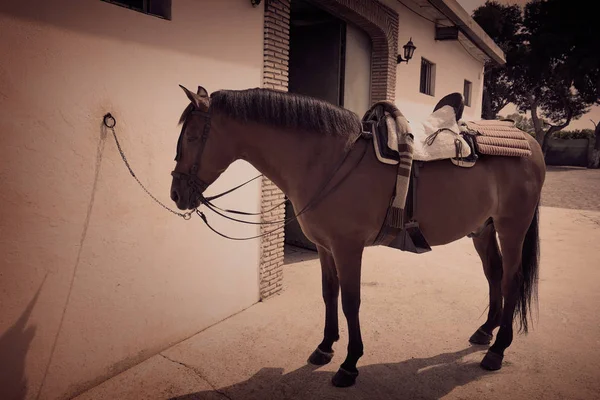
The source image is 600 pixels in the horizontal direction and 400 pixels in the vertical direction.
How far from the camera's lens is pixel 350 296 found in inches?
119

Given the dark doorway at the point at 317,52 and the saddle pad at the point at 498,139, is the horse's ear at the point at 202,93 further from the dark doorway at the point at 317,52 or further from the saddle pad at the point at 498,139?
the dark doorway at the point at 317,52

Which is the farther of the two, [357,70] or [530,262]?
[357,70]

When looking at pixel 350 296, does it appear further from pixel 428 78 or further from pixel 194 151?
pixel 428 78

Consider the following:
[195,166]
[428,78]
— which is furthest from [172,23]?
[428,78]

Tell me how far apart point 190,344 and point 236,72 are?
2842mm

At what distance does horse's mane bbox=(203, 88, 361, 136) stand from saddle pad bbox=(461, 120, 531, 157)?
123cm

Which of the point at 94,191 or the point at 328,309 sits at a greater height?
the point at 94,191

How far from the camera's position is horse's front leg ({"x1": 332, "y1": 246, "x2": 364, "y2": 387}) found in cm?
295

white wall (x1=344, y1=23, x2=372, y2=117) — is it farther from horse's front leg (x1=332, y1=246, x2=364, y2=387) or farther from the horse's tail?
horse's front leg (x1=332, y1=246, x2=364, y2=387)

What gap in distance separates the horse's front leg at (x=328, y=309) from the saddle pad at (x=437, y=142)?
3.90ft

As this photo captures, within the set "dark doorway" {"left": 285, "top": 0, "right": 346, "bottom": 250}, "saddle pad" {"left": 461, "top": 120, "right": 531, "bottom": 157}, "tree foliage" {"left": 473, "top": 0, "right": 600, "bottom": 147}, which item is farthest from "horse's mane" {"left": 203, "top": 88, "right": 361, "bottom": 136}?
"tree foliage" {"left": 473, "top": 0, "right": 600, "bottom": 147}

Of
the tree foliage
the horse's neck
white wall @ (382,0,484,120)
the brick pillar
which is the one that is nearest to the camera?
the horse's neck

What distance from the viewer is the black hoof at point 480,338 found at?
3754mm

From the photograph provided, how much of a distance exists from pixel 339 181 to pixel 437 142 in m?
0.92
